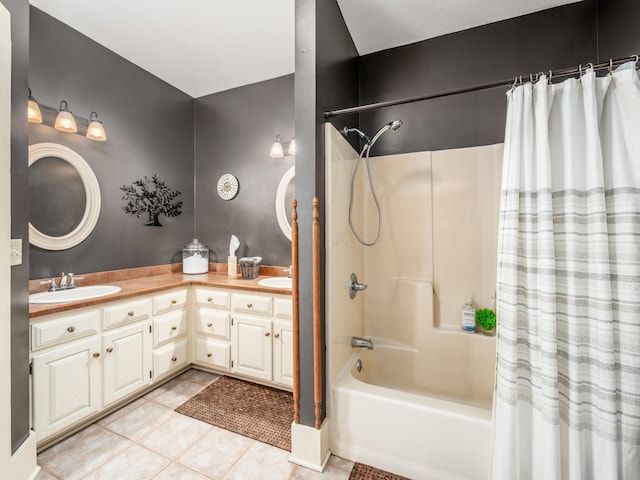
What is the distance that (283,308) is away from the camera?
2168mm

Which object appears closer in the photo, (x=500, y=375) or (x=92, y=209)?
(x=500, y=375)

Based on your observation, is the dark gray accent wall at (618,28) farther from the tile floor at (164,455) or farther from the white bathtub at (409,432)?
the tile floor at (164,455)

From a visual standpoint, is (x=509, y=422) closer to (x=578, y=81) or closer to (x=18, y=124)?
(x=578, y=81)

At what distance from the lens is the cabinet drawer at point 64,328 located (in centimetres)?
154

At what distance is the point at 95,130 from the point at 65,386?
1821 mm

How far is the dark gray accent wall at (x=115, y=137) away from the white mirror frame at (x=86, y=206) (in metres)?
0.05

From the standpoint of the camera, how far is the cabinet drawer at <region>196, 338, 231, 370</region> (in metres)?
2.38

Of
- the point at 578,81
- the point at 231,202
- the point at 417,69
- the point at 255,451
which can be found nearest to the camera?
the point at 578,81

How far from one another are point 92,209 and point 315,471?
247 cm

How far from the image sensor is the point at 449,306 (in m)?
2.07

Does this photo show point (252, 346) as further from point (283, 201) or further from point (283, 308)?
point (283, 201)

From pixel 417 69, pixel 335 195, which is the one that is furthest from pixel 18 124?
pixel 417 69

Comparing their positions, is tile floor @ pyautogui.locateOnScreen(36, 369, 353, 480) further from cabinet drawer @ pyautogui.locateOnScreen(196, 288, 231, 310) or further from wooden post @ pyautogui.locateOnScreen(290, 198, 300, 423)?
cabinet drawer @ pyautogui.locateOnScreen(196, 288, 231, 310)

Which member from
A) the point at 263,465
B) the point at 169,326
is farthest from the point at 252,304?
the point at 263,465
